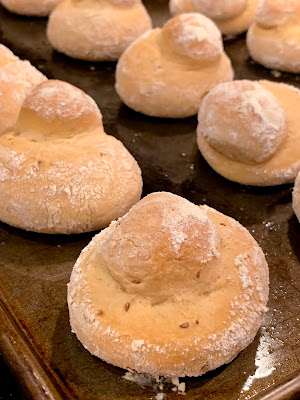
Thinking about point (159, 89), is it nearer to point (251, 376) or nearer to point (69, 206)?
point (69, 206)

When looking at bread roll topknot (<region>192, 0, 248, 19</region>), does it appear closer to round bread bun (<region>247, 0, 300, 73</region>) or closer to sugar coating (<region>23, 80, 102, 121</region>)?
round bread bun (<region>247, 0, 300, 73</region>)

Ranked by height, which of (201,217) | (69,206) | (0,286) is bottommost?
(0,286)

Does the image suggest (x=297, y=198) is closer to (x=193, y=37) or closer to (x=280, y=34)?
(x=193, y=37)

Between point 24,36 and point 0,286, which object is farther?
point 24,36

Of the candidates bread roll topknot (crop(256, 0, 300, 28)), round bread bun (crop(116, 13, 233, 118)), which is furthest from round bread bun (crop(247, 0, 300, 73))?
round bread bun (crop(116, 13, 233, 118))

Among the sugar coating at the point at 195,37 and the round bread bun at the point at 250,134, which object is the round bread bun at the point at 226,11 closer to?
the sugar coating at the point at 195,37

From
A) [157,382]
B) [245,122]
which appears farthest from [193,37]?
[157,382]

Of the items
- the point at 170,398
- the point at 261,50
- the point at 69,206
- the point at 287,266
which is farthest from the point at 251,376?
the point at 261,50
